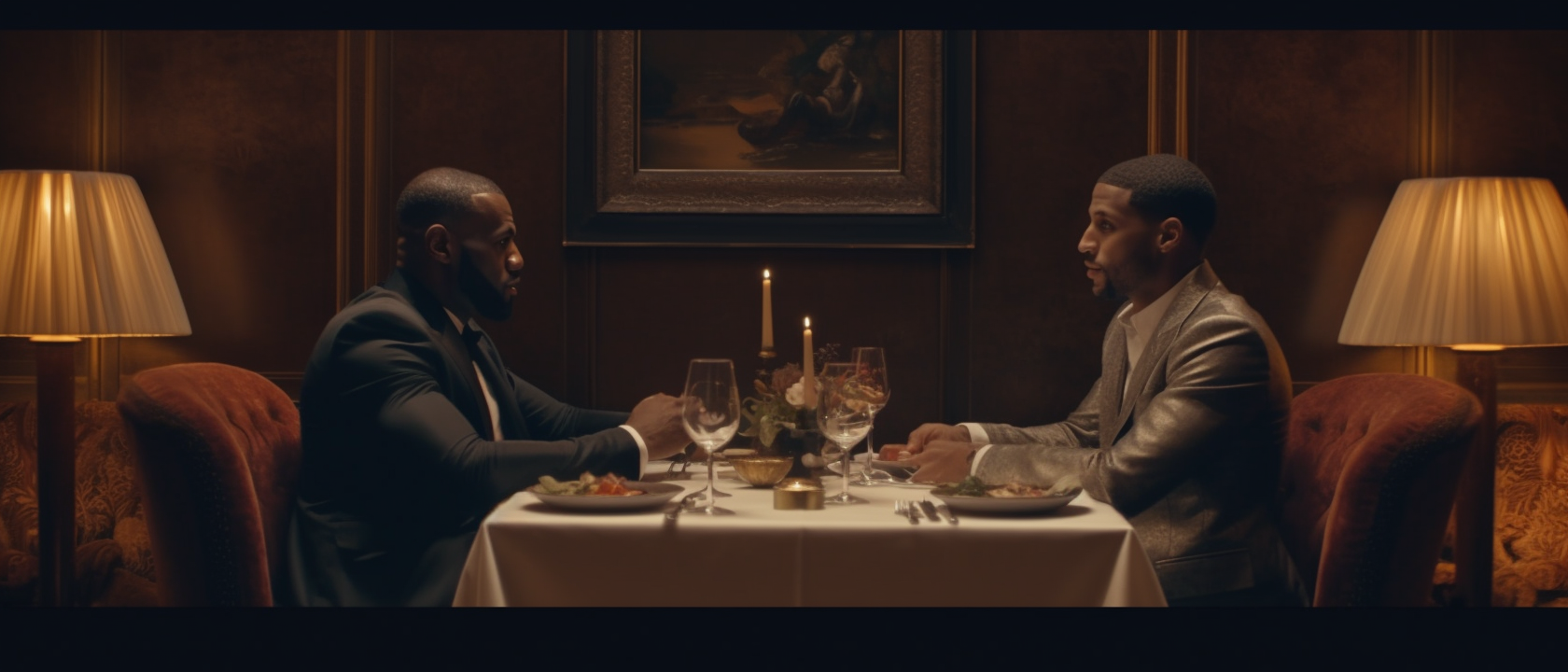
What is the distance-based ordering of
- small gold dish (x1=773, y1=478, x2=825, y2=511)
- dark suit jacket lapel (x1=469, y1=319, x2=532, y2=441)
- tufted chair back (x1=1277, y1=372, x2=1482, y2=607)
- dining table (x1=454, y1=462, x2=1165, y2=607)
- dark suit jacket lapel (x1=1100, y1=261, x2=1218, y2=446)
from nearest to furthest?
dining table (x1=454, y1=462, x2=1165, y2=607)
small gold dish (x1=773, y1=478, x2=825, y2=511)
tufted chair back (x1=1277, y1=372, x2=1482, y2=607)
dark suit jacket lapel (x1=1100, y1=261, x2=1218, y2=446)
dark suit jacket lapel (x1=469, y1=319, x2=532, y2=441)

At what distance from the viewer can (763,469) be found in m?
2.48

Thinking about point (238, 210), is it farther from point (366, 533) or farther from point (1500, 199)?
point (1500, 199)

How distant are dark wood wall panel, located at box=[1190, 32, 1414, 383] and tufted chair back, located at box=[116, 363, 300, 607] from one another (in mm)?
2689

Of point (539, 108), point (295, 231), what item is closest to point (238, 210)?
point (295, 231)

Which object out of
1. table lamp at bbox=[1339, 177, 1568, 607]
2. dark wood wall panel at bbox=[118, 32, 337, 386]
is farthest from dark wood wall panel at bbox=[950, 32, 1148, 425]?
dark wood wall panel at bbox=[118, 32, 337, 386]

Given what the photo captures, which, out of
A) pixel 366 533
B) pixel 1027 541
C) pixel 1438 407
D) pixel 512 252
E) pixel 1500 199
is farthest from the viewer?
pixel 1500 199

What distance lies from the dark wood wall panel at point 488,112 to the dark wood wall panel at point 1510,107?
8.80 ft

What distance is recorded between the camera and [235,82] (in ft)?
11.9

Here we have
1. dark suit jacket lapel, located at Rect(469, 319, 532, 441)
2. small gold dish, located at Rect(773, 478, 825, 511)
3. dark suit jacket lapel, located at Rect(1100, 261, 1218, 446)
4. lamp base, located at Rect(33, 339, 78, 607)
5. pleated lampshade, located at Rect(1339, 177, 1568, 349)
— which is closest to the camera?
small gold dish, located at Rect(773, 478, 825, 511)

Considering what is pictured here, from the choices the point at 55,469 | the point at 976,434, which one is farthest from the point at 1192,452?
the point at 55,469

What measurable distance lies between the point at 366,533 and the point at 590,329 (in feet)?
4.12

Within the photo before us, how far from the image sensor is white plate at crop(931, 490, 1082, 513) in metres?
2.09

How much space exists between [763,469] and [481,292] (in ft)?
2.90

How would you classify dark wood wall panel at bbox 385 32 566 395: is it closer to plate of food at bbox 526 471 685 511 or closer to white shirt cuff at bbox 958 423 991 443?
white shirt cuff at bbox 958 423 991 443
